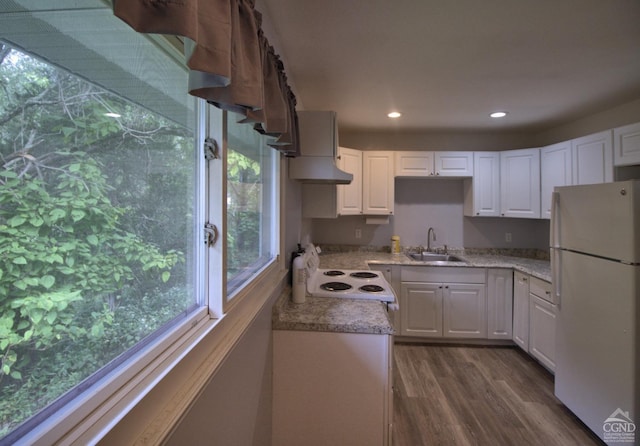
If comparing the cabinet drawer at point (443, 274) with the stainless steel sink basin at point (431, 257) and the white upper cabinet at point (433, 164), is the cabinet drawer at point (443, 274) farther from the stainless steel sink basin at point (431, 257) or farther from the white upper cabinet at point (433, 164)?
the white upper cabinet at point (433, 164)

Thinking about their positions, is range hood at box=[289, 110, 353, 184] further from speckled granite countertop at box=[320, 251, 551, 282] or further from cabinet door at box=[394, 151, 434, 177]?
cabinet door at box=[394, 151, 434, 177]

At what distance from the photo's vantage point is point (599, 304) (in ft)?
5.89

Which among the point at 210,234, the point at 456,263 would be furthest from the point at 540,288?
the point at 210,234

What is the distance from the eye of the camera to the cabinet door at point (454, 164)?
3348 millimetres

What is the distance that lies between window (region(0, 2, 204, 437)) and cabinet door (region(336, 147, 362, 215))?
254cm

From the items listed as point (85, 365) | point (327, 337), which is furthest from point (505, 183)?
point (85, 365)

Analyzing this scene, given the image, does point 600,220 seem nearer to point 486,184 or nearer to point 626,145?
point 626,145

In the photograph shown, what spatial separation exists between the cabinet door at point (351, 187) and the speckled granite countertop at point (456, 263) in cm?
55

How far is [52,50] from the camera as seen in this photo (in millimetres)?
460

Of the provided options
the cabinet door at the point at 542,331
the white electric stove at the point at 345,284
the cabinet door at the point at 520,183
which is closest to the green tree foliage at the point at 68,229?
the white electric stove at the point at 345,284

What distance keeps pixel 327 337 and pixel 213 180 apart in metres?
1.07

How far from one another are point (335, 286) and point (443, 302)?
1.63m

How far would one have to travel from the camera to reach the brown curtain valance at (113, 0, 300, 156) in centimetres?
45

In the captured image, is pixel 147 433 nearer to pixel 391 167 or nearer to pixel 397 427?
pixel 397 427
